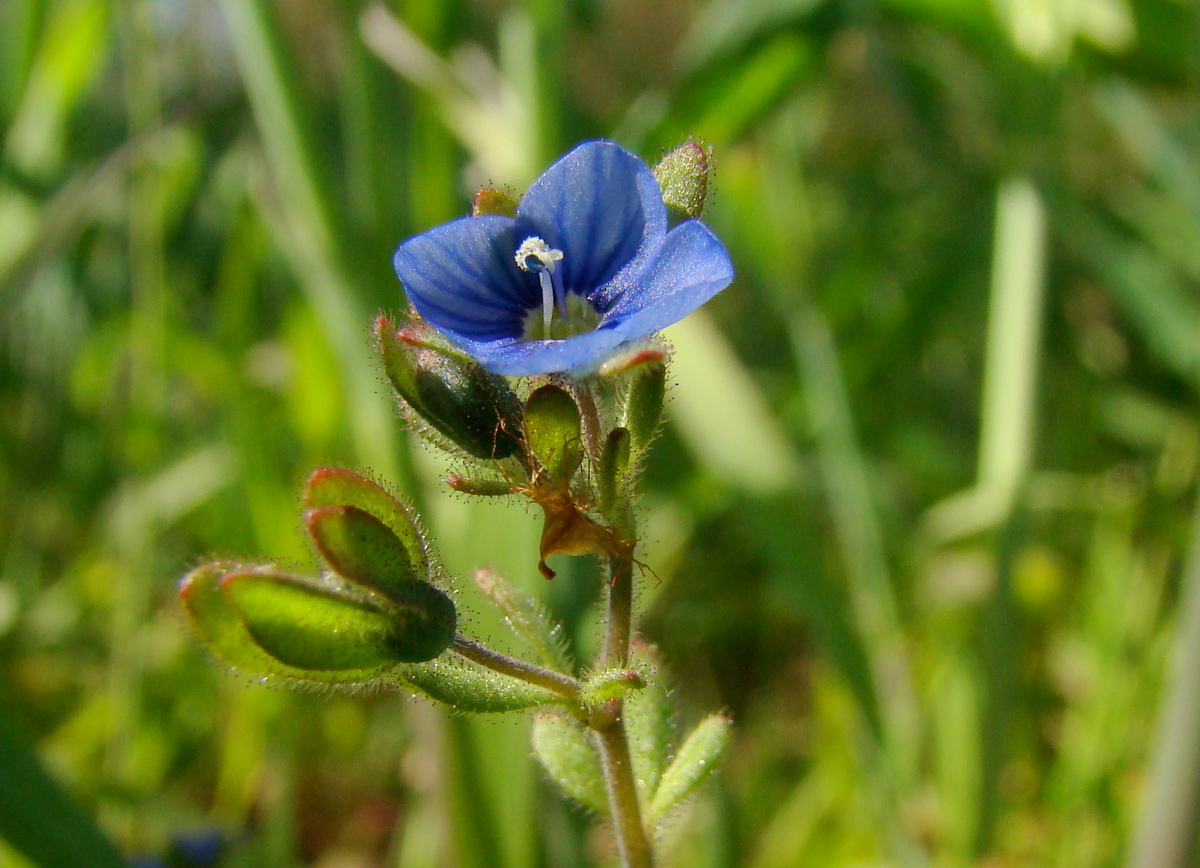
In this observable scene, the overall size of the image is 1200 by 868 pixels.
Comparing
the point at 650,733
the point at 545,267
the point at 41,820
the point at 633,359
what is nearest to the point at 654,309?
the point at 633,359

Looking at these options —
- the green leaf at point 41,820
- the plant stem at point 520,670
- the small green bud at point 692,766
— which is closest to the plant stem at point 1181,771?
the small green bud at point 692,766

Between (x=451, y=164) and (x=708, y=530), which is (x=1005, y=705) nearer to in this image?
(x=708, y=530)

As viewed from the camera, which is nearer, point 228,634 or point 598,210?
point 228,634

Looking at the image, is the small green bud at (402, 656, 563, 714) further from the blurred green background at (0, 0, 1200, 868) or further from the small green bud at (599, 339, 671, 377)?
the blurred green background at (0, 0, 1200, 868)

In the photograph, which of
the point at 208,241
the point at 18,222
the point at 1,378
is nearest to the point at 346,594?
the point at 18,222

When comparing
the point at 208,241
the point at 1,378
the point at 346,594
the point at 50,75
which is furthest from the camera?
the point at 208,241

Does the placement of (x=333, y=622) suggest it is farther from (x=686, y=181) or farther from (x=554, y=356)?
(x=686, y=181)
